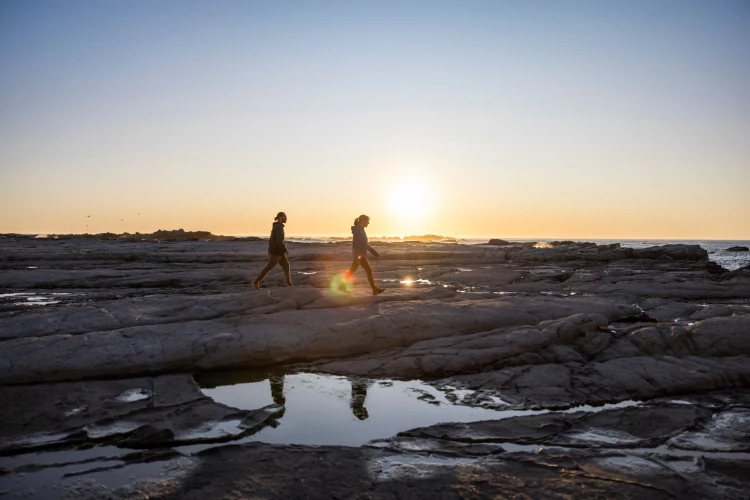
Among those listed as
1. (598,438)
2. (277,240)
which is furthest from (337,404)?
(277,240)

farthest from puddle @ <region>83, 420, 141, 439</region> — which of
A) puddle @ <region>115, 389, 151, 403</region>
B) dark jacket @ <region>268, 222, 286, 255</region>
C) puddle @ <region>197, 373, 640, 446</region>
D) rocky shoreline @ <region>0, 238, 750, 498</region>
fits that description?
dark jacket @ <region>268, 222, 286, 255</region>

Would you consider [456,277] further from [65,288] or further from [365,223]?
[65,288]

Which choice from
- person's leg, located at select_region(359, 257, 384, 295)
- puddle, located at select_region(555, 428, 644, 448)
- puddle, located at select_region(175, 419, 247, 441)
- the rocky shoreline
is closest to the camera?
the rocky shoreline

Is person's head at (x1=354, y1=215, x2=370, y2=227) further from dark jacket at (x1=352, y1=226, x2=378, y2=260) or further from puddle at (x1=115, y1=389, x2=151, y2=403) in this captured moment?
puddle at (x1=115, y1=389, x2=151, y2=403)

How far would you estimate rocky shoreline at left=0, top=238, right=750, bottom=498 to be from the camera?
4809 millimetres

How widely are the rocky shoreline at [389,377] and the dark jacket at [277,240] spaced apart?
2.10m

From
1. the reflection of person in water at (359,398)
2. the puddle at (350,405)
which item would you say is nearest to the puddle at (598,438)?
the puddle at (350,405)

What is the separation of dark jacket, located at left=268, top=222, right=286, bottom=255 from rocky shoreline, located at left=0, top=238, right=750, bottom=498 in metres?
2.10

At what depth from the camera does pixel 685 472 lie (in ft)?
16.3

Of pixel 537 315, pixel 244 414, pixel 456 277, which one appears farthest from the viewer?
pixel 456 277

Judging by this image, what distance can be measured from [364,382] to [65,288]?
16.6 metres

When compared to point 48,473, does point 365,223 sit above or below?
above

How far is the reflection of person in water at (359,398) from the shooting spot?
6749 millimetres

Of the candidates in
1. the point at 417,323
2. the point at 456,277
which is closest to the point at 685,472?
the point at 417,323
